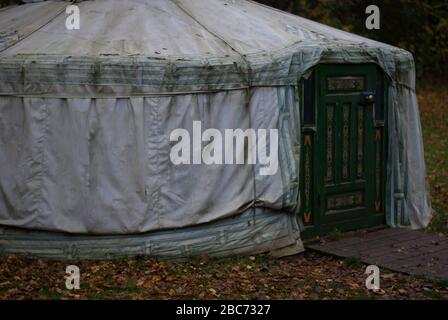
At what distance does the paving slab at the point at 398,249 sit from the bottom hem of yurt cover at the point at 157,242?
0.70m

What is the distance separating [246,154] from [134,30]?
1445 mm

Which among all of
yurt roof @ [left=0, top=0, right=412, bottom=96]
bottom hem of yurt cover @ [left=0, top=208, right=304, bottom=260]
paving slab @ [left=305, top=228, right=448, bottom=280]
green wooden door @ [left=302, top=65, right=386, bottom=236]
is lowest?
paving slab @ [left=305, top=228, right=448, bottom=280]

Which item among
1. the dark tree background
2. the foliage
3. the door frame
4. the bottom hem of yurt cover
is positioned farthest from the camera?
the dark tree background

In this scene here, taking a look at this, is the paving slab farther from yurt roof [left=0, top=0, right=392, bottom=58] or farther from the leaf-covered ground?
yurt roof [left=0, top=0, right=392, bottom=58]

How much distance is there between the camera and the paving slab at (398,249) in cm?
660

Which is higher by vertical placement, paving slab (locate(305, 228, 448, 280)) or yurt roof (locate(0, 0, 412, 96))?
yurt roof (locate(0, 0, 412, 96))

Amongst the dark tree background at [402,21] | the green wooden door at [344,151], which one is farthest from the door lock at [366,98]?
the dark tree background at [402,21]

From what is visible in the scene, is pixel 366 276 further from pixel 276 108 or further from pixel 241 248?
pixel 276 108

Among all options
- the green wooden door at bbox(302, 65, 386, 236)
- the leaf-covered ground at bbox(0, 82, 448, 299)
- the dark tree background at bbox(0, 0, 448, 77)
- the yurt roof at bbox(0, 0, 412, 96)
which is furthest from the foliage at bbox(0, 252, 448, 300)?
the dark tree background at bbox(0, 0, 448, 77)

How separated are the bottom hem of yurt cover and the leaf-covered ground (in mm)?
84

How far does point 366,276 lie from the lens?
641cm

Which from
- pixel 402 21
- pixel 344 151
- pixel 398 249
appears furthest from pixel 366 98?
pixel 402 21

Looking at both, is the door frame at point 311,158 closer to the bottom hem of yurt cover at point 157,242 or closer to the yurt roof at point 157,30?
the yurt roof at point 157,30

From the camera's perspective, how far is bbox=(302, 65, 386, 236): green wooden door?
736 centimetres
